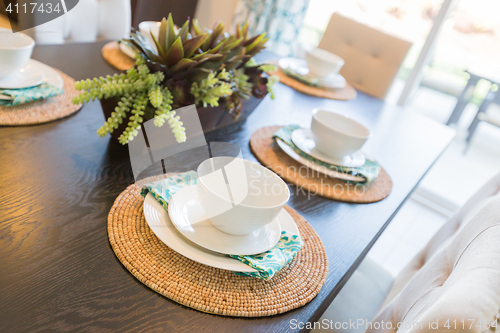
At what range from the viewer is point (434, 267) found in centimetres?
72

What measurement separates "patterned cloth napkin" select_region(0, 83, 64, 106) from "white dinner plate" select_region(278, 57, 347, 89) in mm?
1019

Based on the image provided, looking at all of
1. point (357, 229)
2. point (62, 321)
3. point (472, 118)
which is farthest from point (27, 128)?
point (472, 118)

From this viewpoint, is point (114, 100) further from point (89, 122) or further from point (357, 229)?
point (357, 229)

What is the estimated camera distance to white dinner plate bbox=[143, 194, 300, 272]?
0.51 metres

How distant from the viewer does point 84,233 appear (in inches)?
21.5

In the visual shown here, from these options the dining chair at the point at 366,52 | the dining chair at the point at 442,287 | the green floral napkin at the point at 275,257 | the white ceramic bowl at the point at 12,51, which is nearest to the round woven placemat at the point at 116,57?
the white ceramic bowl at the point at 12,51

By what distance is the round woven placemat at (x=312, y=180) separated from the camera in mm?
858

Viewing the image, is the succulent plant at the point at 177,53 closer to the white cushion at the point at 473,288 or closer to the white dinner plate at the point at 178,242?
the white dinner plate at the point at 178,242

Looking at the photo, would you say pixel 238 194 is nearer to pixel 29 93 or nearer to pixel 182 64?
pixel 182 64

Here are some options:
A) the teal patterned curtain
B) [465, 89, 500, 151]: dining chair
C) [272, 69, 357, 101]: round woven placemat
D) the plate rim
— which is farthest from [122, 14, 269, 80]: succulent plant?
the teal patterned curtain

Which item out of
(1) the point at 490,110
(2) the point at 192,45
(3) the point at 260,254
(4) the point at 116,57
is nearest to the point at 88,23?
(4) the point at 116,57

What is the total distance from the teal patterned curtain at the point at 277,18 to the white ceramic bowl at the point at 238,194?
281 centimetres

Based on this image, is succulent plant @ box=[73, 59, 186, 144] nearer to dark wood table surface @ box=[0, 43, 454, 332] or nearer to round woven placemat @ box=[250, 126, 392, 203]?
dark wood table surface @ box=[0, 43, 454, 332]

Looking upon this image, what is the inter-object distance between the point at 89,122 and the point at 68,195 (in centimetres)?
28
